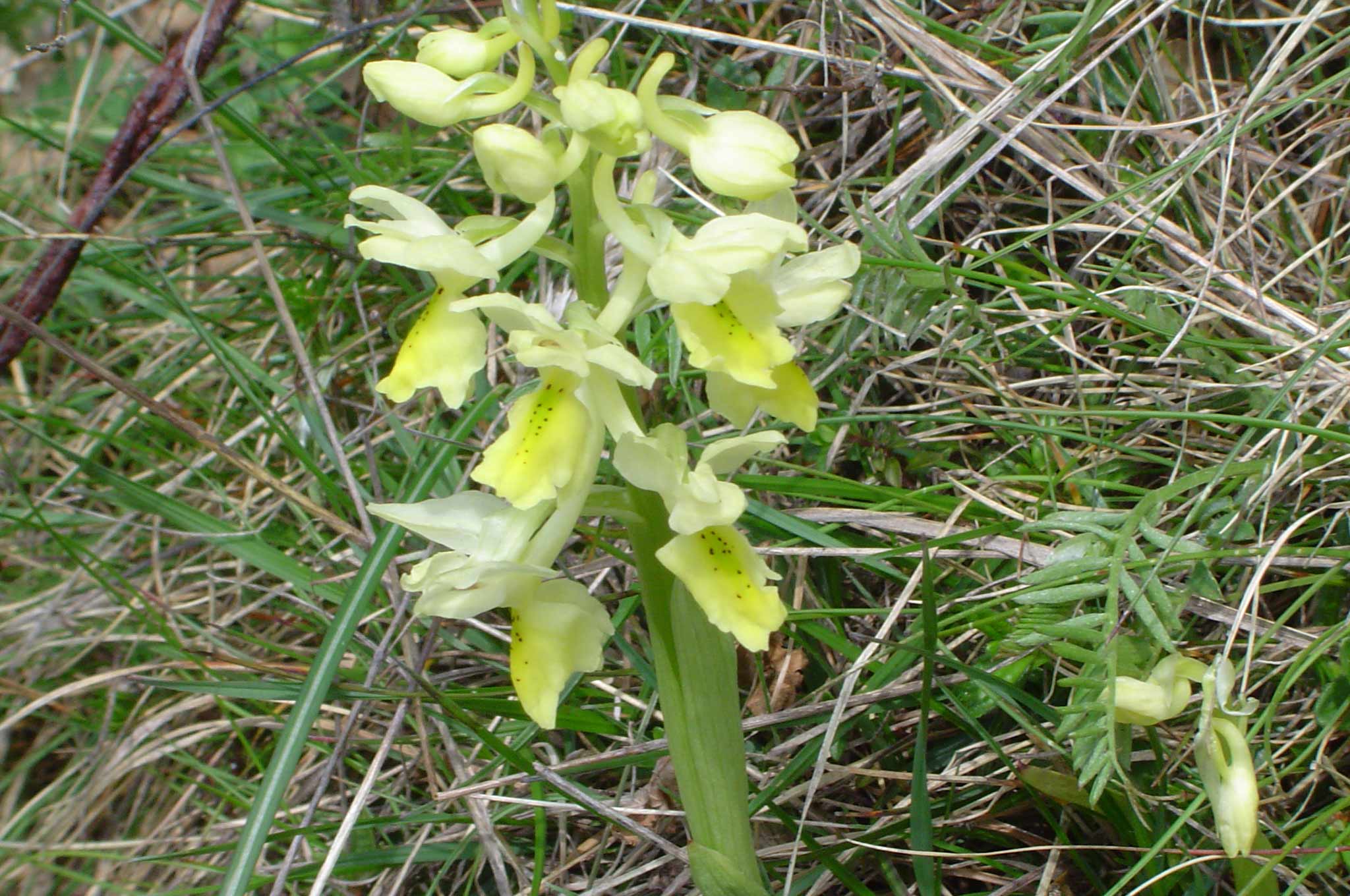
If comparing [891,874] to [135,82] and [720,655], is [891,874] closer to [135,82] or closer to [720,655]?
[720,655]

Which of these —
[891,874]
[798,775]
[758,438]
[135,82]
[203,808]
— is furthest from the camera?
[135,82]

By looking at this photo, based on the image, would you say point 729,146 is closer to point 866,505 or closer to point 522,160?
point 522,160

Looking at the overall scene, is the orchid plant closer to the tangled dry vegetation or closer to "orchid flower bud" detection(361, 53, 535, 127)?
"orchid flower bud" detection(361, 53, 535, 127)

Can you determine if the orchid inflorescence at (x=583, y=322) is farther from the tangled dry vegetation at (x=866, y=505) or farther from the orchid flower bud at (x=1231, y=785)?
the orchid flower bud at (x=1231, y=785)

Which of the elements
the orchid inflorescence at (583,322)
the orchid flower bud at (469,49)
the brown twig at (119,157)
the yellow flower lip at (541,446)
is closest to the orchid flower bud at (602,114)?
the orchid inflorescence at (583,322)

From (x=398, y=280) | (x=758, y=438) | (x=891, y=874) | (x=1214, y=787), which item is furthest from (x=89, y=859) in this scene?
(x=1214, y=787)

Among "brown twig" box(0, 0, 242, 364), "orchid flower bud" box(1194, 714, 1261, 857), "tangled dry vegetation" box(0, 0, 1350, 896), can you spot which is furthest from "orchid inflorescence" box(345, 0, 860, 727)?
"brown twig" box(0, 0, 242, 364)

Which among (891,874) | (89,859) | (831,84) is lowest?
(89,859)
